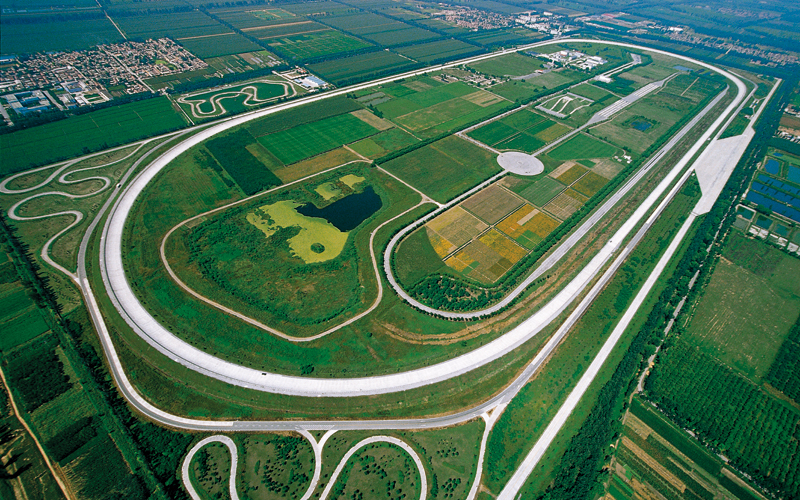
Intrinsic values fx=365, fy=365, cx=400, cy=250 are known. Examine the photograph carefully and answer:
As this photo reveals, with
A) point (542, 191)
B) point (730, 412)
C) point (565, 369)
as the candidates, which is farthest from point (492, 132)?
point (730, 412)

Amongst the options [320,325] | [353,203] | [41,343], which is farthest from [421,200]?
[41,343]

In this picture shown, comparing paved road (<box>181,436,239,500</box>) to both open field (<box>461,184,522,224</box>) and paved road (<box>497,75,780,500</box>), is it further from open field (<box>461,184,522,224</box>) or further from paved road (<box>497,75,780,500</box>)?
open field (<box>461,184,522,224</box>)

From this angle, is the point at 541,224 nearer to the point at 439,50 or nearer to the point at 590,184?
the point at 590,184

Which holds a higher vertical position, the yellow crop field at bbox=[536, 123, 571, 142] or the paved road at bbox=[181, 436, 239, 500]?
the yellow crop field at bbox=[536, 123, 571, 142]

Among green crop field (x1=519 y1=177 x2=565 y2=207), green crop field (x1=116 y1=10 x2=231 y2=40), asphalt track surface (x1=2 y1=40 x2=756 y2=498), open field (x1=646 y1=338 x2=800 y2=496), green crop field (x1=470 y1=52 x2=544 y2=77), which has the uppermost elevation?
green crop field (x1=470 y1=52 x2=544 y2=77)

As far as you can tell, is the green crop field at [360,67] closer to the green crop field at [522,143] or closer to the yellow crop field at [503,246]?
the green crop field at [522,143]

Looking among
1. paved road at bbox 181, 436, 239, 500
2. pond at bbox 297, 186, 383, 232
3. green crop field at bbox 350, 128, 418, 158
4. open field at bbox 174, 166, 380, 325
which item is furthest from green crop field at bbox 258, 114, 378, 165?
paved road at bbox 181, 436, 239, 500
